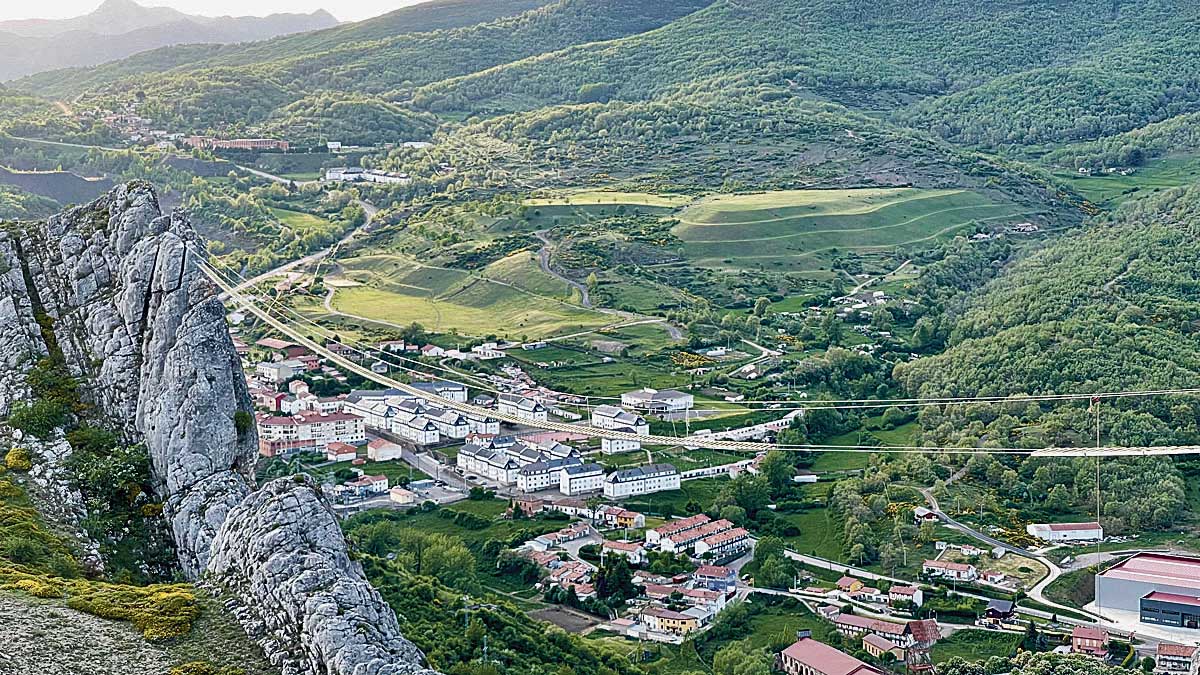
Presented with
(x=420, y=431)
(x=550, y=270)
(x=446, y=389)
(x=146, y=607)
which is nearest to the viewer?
(x=146, y=607)

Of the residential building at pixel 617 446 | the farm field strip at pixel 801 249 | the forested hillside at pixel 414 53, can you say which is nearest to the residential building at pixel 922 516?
the residential building at pixel 617 446

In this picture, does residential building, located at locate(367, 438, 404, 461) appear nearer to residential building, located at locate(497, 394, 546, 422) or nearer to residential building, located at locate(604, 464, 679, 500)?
residential building, located at locate(497, 394, 546, 422)

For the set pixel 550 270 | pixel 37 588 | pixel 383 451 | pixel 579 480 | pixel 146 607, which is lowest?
pixel 579 480

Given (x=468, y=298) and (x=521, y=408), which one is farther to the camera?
(x=468, y=298)

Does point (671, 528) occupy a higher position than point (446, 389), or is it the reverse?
point (446, 389)

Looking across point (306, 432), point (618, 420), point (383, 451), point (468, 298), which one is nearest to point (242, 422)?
point (383, 451)

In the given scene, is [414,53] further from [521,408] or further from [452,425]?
[521,408]

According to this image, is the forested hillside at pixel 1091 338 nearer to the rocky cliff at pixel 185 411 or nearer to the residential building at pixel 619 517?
the residential building at pixel 619 517
